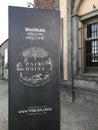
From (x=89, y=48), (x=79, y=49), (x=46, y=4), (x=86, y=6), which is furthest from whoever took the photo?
(x=46, y=4)

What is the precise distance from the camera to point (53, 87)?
427cm

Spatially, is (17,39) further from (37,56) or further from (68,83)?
(68,83)

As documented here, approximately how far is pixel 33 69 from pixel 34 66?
5cm

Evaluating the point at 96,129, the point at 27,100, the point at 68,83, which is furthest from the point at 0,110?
the point at 27,100

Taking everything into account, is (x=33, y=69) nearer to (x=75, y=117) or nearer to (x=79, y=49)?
(x=75, y=117)

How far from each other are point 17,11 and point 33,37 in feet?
1.67

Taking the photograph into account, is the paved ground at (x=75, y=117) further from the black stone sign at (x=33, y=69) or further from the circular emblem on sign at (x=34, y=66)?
the circular emblem on sign at (x=34, y=66)

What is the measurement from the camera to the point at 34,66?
4117 millimetres

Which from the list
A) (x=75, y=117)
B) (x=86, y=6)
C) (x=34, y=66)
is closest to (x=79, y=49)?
(x=86, y=6)

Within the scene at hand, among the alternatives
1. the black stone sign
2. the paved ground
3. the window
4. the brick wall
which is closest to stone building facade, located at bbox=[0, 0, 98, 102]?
the window

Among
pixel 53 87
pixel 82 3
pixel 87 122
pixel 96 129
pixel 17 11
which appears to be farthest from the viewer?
pixel 82 3

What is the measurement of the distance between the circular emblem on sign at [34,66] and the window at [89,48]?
18.2 feet

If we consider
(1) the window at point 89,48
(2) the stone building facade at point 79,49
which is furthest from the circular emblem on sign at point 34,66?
(1) the window at point 89,48

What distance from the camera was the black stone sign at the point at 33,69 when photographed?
4.00m
